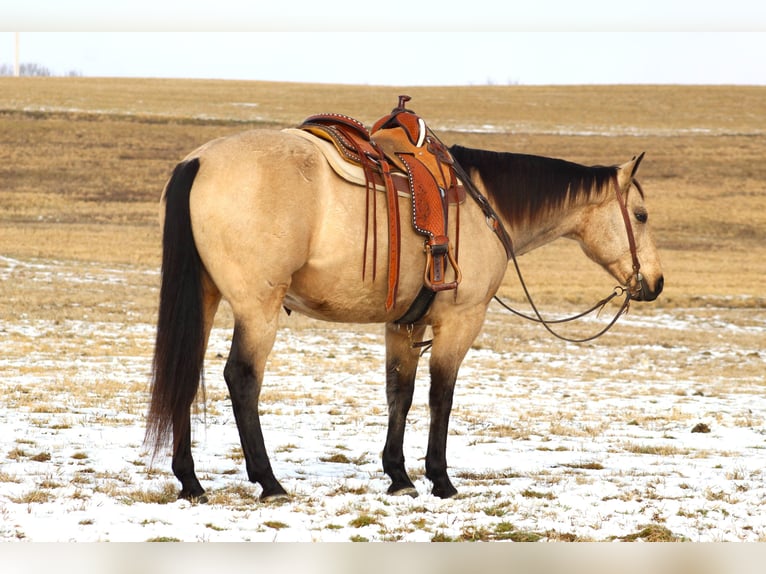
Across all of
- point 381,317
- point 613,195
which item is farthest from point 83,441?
point 613,195

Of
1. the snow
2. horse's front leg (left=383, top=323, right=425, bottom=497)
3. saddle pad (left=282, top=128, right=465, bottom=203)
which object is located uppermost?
saddle pad (left=282, top=128, right=465, bottom=203)

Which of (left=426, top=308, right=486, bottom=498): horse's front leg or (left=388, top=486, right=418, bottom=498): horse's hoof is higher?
(left=426, top=308, right=486, bottom=498): horse's front leg

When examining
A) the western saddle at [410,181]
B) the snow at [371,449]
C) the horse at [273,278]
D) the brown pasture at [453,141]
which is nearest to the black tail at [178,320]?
the horse at [273,278]

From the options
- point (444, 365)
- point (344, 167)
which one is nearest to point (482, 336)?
point (444, 365)

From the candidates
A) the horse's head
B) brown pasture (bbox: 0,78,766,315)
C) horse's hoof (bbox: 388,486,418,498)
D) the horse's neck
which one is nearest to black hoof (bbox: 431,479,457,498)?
horse's hoof (bbox: 388,486,418,498)

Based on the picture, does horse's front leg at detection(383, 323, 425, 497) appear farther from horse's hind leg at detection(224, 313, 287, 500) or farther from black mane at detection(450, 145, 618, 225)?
black mane at detection(450, 145, 618, 225)

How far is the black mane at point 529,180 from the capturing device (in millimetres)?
7336

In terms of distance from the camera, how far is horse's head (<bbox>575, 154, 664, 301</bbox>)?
24.9 ft

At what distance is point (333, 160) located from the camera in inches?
253

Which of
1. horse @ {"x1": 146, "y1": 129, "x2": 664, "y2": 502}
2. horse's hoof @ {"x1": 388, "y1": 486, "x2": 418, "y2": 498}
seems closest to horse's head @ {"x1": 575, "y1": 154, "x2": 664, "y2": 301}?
horse @ {"x1": 146, "y1": 129, "x2": 664, "y2": 502}

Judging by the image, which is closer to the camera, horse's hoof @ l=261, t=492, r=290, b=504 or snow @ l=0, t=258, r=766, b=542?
snow @ l=0, t=258, r=766, b=542

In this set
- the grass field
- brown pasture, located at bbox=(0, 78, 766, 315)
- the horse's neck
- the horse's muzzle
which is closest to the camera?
the grass field

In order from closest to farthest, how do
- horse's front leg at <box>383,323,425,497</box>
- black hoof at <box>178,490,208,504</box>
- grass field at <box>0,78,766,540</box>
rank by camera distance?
black hoof at <box>178,490,208,504</box>, grass field at <box>0,78,766,540</box>, horse's front leg at <box>383,323,425,497</box>

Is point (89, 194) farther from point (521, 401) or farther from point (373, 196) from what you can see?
point (373, 196)
